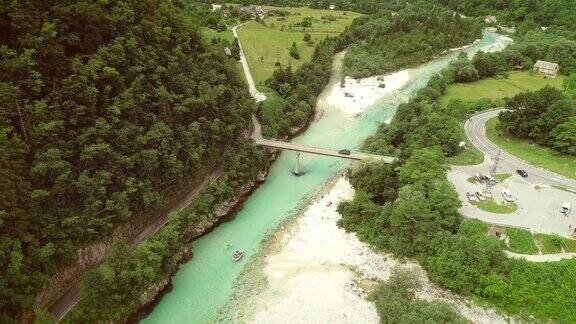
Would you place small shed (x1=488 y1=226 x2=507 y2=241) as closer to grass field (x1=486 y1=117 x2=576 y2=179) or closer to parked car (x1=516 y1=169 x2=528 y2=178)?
parked car (x1=516 y1=169 x2=528 y2=178)

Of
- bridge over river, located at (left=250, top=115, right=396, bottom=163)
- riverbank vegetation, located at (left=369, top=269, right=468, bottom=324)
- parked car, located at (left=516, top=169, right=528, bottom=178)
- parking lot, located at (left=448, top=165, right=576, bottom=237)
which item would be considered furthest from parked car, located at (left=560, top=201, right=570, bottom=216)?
bridge over river, located at (left=250, top=115, right=396, bottom=163)

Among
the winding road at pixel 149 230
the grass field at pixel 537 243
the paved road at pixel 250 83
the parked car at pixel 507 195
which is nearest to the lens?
the winding road at pixel 149 230

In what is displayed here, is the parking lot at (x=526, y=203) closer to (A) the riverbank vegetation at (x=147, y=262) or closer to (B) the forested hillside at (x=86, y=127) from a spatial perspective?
(A) the riverbank vegetation at (x=147, y=262)

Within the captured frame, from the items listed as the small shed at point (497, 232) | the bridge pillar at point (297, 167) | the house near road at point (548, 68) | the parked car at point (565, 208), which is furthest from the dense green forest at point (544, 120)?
A: the house near road at point (548, 68)

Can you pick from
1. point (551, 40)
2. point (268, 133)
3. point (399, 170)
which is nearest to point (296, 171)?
point (268, 133)

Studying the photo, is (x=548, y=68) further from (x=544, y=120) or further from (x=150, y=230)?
(x=150, y=230)

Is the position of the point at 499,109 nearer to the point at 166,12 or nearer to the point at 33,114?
the point at 166,12
